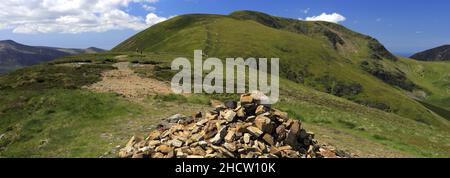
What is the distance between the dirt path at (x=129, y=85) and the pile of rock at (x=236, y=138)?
19.4 m

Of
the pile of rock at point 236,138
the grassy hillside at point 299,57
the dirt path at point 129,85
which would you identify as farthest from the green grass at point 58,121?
the grassy hillside at point 299,57

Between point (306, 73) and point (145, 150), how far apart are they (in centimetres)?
14755

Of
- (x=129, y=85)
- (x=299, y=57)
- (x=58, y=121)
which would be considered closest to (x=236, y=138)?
(x=58, y=121)

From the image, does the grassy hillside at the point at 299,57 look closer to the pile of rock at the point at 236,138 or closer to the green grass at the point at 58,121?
the green grass at the point at 58,121

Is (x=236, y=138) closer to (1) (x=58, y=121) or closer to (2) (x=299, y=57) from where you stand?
(1) (x=58, y=121)

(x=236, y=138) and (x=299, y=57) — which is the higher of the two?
(x=299, y=57)

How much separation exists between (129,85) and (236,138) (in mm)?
29035

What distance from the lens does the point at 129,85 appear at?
5003cm

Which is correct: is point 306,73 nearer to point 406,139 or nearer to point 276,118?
point 406,139

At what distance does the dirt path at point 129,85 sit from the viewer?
4644cm

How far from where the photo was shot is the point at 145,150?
23.1 metres

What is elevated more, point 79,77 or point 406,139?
point 79,77
